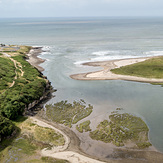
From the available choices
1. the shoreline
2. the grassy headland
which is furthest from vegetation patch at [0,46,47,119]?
the shoreline

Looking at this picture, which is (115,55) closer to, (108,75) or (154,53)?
(154,53)

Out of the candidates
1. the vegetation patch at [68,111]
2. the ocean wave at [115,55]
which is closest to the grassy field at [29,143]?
the vegetation patch at [68,111]

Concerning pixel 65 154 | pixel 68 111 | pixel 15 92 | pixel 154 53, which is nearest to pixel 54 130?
pixel 65 154

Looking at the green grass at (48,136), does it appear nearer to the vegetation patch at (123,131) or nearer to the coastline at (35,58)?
the vegetation patch at (123,131)

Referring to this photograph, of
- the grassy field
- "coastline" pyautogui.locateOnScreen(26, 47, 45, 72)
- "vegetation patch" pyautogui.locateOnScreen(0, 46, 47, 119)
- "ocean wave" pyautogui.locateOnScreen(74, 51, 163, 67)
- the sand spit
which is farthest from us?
"ocean wave" pyautogui.locateOnScreen(74, 51, 163, 67)

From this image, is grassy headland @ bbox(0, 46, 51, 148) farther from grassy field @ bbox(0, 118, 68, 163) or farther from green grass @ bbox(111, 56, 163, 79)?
green grass @ bbox(111, 56, 163, 79)

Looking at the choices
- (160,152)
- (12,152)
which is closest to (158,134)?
(160,152)

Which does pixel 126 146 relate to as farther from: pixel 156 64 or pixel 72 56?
pixel 72 56
